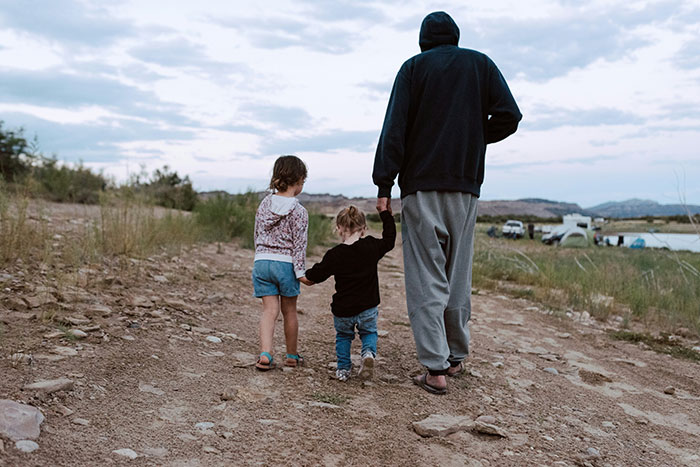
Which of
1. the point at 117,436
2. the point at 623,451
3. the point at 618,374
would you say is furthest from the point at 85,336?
the point at 618,374

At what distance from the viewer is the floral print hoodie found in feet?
12.5

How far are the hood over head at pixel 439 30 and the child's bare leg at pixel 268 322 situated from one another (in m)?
1.97

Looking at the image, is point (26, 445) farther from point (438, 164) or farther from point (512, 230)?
point (512, 230)

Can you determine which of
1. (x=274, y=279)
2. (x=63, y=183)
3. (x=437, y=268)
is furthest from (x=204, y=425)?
(x=63, y=183)

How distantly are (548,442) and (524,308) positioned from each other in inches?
180

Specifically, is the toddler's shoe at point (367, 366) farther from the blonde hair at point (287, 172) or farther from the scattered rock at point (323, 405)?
the blonde hair at point (287, 172)

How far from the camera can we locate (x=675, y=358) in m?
5.36

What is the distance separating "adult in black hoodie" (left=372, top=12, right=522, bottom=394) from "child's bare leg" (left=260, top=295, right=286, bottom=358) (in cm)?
89

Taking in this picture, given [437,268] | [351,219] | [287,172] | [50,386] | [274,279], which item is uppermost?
[287,172]

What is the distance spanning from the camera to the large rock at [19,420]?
232 cm

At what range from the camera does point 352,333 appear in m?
3.71

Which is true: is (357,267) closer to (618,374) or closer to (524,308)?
(618,374)

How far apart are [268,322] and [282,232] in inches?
23.5

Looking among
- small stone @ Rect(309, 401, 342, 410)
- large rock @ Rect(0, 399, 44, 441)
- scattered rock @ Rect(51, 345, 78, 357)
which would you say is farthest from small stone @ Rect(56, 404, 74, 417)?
small stone @ Rect(309, 401, 342, 410)
